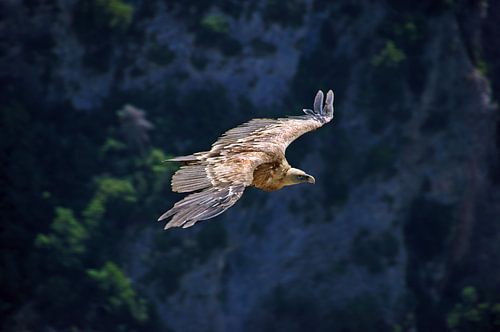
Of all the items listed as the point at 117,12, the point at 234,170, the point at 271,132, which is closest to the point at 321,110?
the point at 271,132

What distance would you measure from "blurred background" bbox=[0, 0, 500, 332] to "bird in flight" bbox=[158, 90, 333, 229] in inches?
1065

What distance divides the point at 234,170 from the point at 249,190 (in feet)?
103

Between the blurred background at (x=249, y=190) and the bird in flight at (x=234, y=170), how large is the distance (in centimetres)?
2705

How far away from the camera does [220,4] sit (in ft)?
155

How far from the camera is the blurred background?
43.1 m

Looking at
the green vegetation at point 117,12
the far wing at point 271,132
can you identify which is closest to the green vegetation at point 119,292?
the green vegetation at point 117,12

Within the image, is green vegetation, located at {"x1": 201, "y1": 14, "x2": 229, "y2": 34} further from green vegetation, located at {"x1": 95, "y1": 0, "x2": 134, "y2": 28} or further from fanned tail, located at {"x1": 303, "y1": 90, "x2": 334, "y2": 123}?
fanned tail, located at {"x1": 303, "y1": 90, "x2": 334, "y2": 123}

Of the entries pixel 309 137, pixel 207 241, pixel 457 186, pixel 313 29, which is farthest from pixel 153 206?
pixel 457 186

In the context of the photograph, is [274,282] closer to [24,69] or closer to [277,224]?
[277,224]

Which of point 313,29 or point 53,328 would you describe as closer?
point 53,328

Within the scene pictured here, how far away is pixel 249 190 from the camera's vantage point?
146 feet

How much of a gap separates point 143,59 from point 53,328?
14553 millimetres

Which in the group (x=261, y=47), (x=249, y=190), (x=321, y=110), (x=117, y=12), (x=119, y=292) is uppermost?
(x=321, y=110)

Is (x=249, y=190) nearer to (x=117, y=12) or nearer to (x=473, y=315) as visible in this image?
(x=117, y=12)
